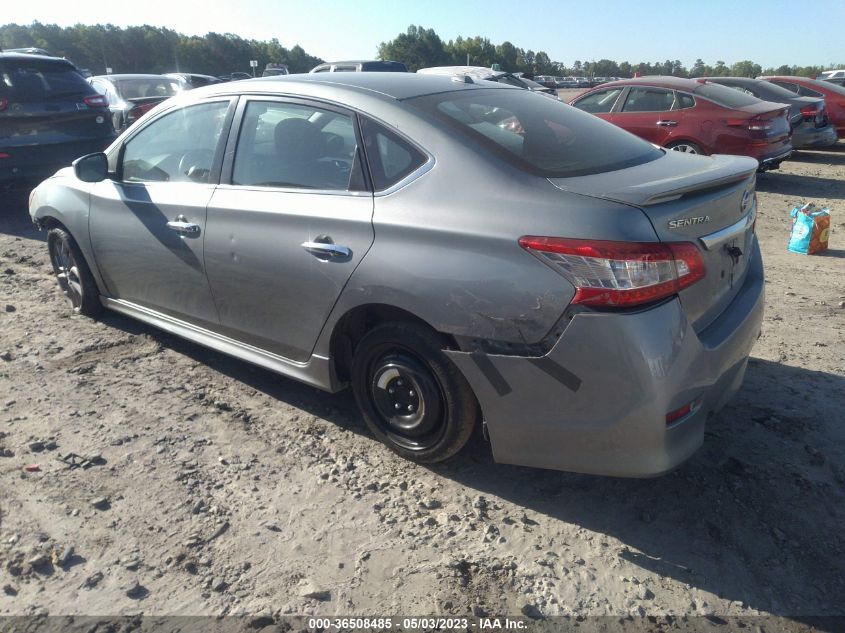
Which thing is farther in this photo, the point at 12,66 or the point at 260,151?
the point at 12,66

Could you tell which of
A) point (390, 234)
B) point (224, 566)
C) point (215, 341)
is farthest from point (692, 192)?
point (215, 341)

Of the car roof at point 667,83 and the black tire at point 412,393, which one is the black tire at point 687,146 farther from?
the black tire at point 412,393

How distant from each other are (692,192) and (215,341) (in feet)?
8.51

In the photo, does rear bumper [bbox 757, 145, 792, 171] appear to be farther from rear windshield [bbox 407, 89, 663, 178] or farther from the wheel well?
the wheel well

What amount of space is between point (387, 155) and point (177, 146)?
5.37 ft

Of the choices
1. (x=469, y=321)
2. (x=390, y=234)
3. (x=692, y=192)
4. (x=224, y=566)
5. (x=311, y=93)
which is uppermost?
(x=311, y=93)

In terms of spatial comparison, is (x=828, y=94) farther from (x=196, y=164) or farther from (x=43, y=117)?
(x=196, y=164)

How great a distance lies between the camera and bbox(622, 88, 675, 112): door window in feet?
33.9

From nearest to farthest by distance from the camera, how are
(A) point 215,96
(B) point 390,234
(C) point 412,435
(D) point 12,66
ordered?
1. (B) point 390,234
2. (C) point 412,435
3. (A) point 215,96
4. (D) point 12,66

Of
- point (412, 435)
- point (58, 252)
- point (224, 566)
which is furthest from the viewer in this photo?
point (58, 252)

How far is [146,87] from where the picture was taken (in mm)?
12672

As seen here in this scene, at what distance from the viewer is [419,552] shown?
8.70 ft

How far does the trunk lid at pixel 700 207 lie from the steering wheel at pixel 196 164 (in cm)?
201

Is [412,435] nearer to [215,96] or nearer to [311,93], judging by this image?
[311,93]
